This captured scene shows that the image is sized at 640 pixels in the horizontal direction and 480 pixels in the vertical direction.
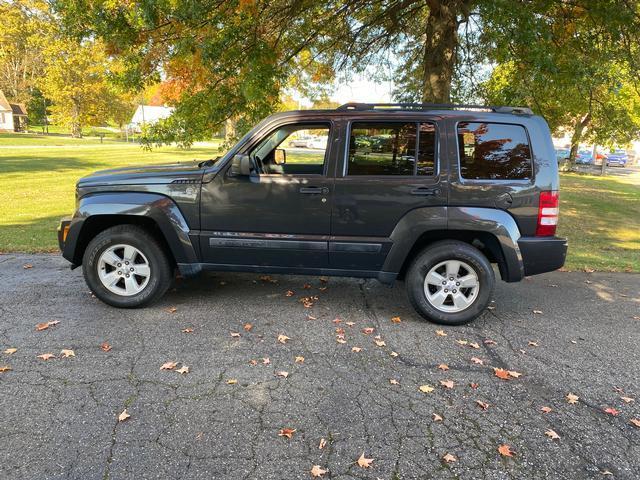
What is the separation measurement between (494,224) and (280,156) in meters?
2.23

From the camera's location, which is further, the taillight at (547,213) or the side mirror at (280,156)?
the side mirror at (280,156)

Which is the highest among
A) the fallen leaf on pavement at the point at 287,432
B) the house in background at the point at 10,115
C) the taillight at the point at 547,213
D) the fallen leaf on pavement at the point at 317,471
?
the house in background at the point at 10,115

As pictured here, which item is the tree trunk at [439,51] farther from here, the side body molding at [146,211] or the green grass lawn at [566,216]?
the side body molding at [146,211]

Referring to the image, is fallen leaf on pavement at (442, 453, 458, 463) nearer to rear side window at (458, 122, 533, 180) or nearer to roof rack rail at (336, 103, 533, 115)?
rear side window at (458, 122, 533, 180)

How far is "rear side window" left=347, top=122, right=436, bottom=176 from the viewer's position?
4598mm

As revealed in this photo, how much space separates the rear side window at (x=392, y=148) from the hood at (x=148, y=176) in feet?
5.01

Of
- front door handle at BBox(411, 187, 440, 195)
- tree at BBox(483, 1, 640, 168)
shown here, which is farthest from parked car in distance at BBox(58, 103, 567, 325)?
tree at BBox(483, 1, 640, 168)

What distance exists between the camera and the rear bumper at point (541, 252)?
4547 mm

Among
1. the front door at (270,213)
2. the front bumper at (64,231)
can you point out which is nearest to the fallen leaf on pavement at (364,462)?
the front door at (270,213)

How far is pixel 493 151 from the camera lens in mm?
4570

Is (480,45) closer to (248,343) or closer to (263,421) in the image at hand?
(248,343)

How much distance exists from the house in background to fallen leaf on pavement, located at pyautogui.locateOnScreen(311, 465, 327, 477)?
256ft

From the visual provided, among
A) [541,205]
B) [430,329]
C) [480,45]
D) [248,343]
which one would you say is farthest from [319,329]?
[480,45]

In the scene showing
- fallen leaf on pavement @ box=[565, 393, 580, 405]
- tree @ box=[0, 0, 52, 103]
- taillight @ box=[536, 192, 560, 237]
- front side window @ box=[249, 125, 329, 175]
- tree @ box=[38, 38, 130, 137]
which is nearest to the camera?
fallen leaf on pavement @ box=[565, 393, 580, 405]
